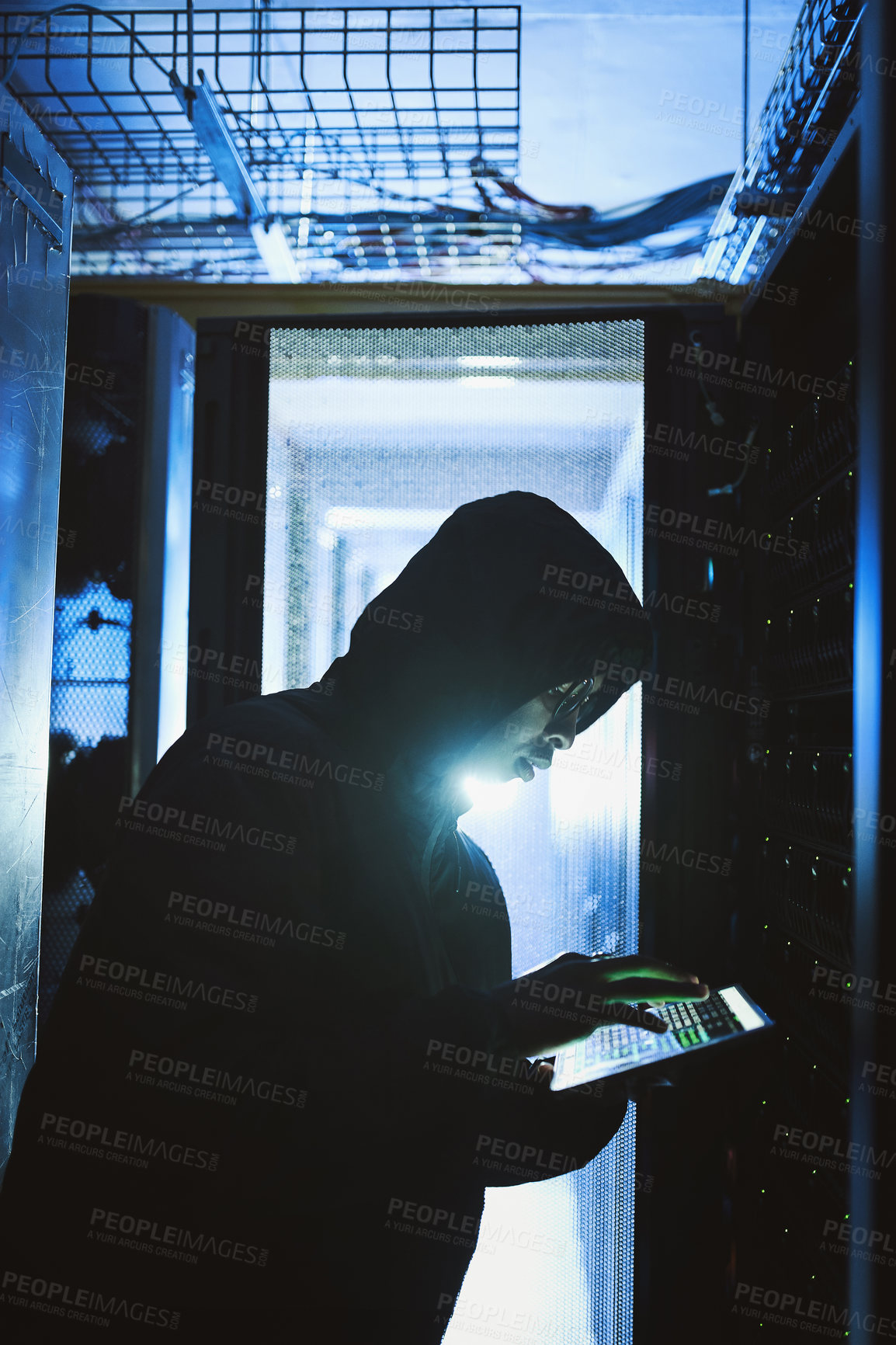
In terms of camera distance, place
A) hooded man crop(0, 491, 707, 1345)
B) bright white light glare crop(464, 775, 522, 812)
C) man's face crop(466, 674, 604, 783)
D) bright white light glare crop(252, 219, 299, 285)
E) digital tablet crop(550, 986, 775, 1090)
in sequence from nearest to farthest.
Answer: hooded man crop(0, 491, 707, 1345)
digital tablet crop(550, 986, 775, 1090)
man's face crop(466, 674, 604, 783)
bright white light glare crop(464, 775, 522, 812)
bright white light glare crop(252, 219, 299, 285)

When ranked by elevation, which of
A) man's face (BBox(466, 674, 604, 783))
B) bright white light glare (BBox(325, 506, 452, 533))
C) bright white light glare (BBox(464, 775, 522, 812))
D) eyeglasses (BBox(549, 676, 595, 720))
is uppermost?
bright white light glare (BBox(325, 506, 452, 533))

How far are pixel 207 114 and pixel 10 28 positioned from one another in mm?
628

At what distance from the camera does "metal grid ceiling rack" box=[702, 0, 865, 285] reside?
715 millimetres

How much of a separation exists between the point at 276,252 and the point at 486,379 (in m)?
0.90

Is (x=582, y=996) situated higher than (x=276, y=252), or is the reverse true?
(x=276, y=252)

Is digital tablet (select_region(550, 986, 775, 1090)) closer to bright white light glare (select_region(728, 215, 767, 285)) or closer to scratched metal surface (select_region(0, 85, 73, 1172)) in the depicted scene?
scratched metal surface (select_region(0, 85, 73, 1172))

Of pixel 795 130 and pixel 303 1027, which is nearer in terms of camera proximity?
pixel 303 1027

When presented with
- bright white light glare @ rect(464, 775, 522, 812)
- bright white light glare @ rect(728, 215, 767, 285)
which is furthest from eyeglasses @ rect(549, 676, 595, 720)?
bright white light glare @ rect(728, 215, 767, 285)

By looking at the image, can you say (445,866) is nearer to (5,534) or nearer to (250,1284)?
(250,1284)

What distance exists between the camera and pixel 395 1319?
0.79m

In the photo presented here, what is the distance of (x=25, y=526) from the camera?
35.4 inches

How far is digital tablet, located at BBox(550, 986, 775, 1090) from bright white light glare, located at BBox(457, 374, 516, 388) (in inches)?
33.8

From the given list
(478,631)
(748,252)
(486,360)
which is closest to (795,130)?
(748,252)

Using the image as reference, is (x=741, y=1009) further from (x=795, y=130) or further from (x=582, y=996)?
(x=795, y=130)
